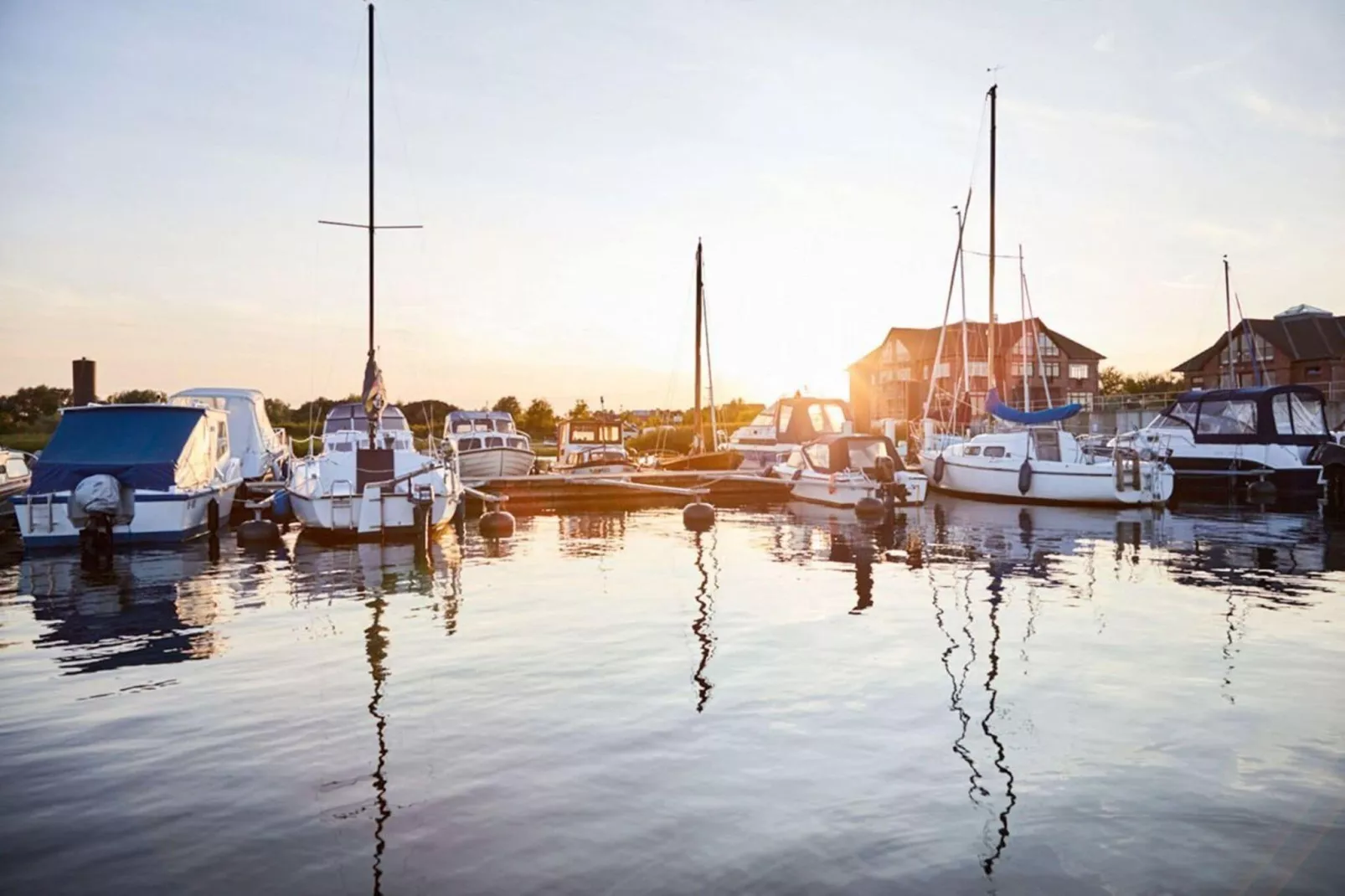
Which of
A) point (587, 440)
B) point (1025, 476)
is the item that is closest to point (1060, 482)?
point (1025, 476)

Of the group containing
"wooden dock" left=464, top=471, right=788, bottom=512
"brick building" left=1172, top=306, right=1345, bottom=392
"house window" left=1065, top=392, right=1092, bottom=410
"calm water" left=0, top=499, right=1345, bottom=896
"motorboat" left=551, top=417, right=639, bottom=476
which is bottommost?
"calm water" left=0, top=499, right=1345, bottom=896

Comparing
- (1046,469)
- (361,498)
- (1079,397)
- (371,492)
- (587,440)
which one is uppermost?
(1079,397)

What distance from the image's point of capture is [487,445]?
136ft

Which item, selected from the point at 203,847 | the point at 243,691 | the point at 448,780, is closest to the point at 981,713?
the point at 448,780

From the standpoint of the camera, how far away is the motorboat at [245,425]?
114ft

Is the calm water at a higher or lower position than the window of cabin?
lower

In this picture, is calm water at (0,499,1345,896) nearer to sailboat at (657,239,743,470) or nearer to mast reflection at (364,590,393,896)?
mast reflection at (364,590,393,896)

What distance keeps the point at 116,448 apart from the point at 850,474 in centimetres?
2185

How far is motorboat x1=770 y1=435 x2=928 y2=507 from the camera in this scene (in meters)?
32.9

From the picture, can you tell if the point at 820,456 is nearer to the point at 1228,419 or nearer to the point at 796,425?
the point at 796,425

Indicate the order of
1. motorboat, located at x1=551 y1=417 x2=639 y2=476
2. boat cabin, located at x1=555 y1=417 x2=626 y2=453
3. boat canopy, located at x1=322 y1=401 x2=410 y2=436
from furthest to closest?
boat cabin, located at x1=555 y1=417 x2=626 y2=453
motorboat, located at x1=551 y1=417 x2=639 y2=476
boat canopy, located at x1=322 y1=401 x2=410 y2=436

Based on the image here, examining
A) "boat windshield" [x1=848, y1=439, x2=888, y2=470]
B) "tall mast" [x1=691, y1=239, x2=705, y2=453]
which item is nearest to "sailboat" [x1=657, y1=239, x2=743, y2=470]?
"tall mast" [x1=691, y1=239, x2=705, y2=453]

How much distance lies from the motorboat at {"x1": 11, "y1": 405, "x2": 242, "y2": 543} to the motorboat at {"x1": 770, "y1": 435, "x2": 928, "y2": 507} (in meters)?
19.5

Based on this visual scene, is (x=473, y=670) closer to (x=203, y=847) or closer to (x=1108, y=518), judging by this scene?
(x=203, y=847)
